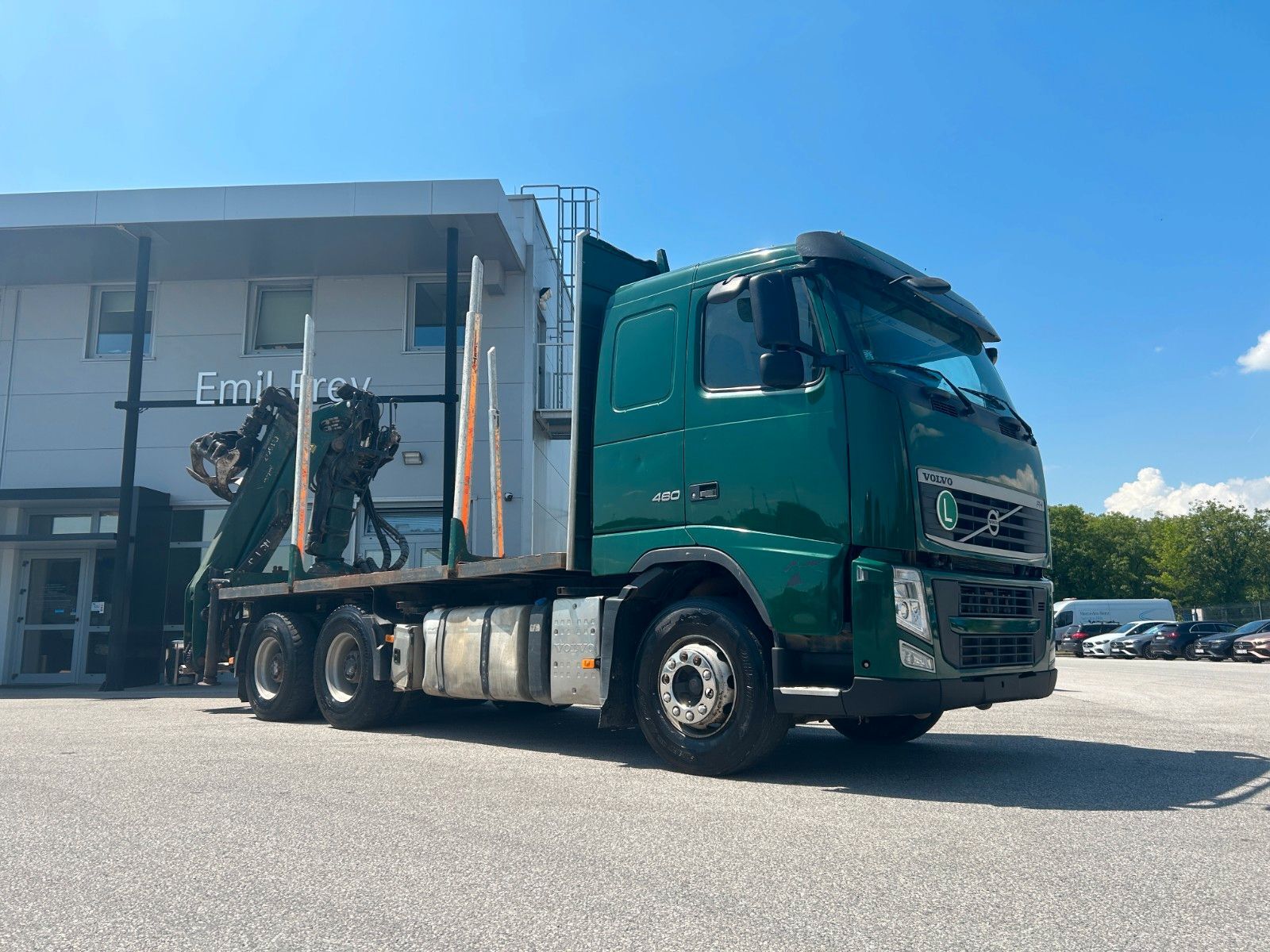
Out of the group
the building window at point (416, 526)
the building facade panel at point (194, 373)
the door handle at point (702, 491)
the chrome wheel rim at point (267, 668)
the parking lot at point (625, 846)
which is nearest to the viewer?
the parking lot at point (625, 846)

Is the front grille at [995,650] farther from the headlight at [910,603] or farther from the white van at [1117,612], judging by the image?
the white van at [1117,612]

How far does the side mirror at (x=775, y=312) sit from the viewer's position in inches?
220

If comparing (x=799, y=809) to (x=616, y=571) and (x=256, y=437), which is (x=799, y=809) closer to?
(x=616, y=571)

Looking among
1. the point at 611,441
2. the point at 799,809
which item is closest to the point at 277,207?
the point at 611,441

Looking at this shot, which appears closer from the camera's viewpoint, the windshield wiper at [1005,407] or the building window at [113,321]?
the windshield wiper at [1005,407]

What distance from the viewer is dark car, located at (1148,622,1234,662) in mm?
33969

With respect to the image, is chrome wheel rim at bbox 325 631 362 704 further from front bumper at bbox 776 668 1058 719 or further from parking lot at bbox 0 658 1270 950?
front bumper at bbox 776 668 1058 719

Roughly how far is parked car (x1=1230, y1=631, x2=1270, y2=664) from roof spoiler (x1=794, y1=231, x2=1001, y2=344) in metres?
28.1

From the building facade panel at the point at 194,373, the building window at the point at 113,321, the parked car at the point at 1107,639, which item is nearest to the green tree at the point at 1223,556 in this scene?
the parked car at the point at 1107,639

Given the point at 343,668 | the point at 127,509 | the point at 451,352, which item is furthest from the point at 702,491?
the point at 127,509

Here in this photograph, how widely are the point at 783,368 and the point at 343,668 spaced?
5.26m

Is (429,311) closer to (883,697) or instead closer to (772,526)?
(772,526)

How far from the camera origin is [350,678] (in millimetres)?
8727

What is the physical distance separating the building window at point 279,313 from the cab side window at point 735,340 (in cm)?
1236
